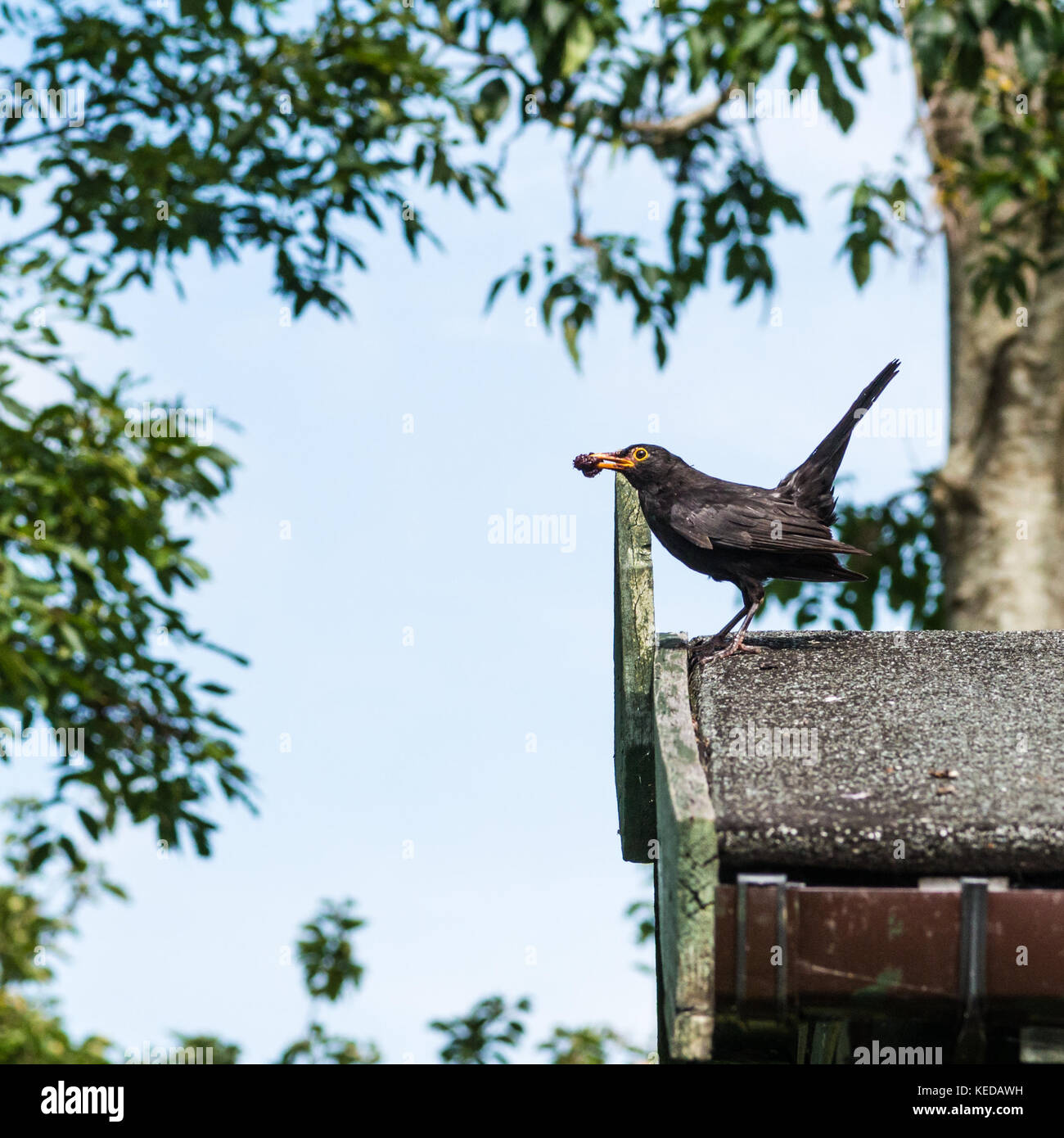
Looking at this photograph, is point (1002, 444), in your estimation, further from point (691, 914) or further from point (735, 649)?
point (691, 914)

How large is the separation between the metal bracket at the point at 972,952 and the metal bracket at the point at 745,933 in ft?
1.09

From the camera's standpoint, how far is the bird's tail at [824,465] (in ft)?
17.5

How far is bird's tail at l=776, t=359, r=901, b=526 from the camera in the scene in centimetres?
533

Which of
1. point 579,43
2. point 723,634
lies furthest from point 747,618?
point 579,43

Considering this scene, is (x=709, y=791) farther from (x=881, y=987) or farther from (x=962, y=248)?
(x=962, y=248)

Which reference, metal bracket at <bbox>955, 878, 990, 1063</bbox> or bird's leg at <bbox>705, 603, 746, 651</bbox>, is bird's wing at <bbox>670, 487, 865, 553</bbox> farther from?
metal bracket at <bbox>955, 878, 990, 1063</bbox>

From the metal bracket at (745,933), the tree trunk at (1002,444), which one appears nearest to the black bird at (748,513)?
the metal bracket at (745,933)

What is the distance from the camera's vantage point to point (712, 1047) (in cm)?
304

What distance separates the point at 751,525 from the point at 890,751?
5.84 feet

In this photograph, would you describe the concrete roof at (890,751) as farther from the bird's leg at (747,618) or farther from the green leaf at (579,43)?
the green leaf at (579,43)

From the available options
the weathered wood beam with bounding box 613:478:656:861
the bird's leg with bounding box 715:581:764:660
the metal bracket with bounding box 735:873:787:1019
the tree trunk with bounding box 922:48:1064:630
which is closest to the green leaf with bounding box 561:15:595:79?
the tree trunk with bounding box 922:48:1064:630

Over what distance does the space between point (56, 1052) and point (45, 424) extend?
4.62m

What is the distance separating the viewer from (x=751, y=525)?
504 cm
